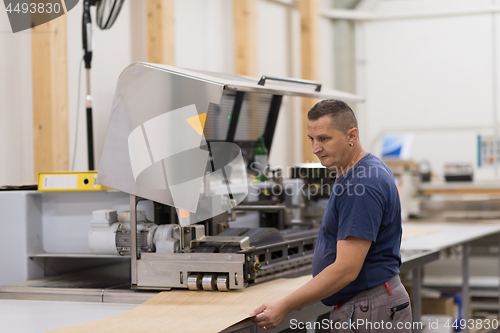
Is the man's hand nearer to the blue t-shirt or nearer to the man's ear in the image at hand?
the blue t-shirt

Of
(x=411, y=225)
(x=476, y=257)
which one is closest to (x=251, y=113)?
(x=411, y=225)

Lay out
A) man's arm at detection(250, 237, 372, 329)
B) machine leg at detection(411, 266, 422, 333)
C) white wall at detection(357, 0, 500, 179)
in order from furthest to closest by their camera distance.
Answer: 1. white wall at detection(357, 0, 500, 179)
2. machine leg at detection(411, 266, 422, 333)
3. man's arm at detection(250, 237, 372, 329)

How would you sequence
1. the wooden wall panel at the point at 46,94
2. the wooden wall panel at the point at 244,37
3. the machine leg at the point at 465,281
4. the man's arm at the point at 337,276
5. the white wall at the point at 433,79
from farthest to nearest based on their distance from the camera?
the white wall at the point at 433,79, the wooden wall panel at the point at 244,37, the machine leg at the point at 465,281, the wooden wall panel at the point at 46,94, the man's arm at the point at 337,276

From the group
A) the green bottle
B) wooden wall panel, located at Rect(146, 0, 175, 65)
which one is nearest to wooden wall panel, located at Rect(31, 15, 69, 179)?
wooden wall panel, located at Rect(146, 0, 175, 65)

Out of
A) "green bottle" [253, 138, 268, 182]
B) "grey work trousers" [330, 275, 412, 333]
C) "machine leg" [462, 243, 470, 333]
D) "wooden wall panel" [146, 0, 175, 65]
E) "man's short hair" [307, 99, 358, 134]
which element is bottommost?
"machine leg" [462, 243, 470, 333]

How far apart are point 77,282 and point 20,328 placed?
0.58 metres

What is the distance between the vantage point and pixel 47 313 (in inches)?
75.2

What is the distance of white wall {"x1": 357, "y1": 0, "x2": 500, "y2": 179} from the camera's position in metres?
6.68

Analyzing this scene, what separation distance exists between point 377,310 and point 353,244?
249mm

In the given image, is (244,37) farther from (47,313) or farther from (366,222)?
(366,222)

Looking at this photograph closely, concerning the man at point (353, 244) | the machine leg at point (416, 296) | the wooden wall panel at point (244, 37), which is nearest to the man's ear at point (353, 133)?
the man at point (353, 244)

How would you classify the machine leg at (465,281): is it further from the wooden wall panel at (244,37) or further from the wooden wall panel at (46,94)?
the wooden wall panel at (46,94)

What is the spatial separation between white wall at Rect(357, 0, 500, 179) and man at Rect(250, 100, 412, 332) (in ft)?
17.0

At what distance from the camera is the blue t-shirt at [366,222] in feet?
4.83
